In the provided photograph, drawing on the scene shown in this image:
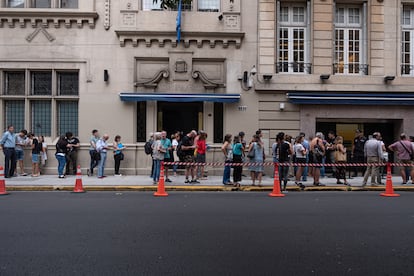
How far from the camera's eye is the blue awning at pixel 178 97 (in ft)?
49.7

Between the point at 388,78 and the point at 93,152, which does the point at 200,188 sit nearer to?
the point at 93,152

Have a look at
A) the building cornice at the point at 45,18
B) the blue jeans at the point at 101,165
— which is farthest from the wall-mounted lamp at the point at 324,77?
the building cornice at the point at 45,18

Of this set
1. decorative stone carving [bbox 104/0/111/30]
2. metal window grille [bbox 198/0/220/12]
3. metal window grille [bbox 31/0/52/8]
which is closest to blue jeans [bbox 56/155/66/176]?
decorative stone carving [bbox 104/0/111/30]

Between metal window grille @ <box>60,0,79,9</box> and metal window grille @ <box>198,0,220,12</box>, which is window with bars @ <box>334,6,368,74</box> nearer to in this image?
metal window grille @ <box>198,0,220,12</box>

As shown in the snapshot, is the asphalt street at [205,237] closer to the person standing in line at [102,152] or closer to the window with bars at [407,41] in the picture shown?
the person standing in line at [102,152]

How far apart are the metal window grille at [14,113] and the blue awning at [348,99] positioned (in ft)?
37.7

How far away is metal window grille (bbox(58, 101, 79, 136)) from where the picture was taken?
15.9 meters

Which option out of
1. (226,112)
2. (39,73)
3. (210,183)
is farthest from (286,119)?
(39,73)

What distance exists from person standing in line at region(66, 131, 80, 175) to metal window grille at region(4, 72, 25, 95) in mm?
3300

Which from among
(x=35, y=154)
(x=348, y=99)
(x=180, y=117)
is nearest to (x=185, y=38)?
(x=180, y=117)

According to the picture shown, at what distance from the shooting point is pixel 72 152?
1519 centimetres

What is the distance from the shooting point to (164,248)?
546 cm

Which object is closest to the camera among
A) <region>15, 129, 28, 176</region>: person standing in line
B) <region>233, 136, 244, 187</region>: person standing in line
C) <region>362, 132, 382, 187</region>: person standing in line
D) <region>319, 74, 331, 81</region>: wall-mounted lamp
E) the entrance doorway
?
<region>233, 136, 244, 187</region>: person standing in line

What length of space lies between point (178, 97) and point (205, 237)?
31.7 feet
